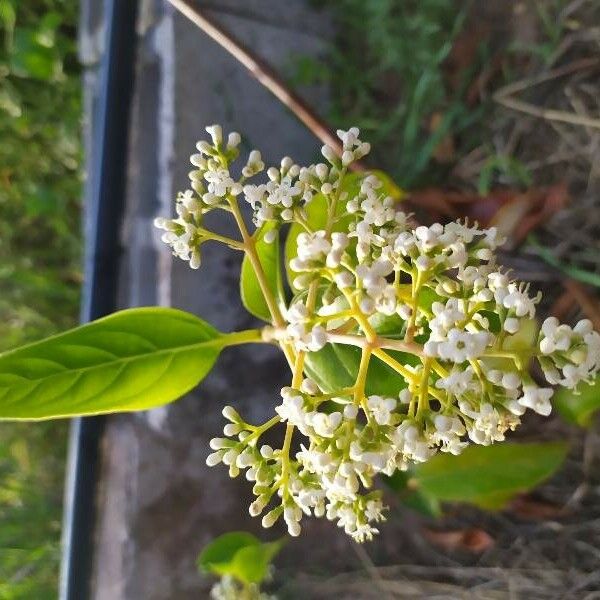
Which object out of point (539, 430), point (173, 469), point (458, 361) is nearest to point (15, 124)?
point (173, 469)

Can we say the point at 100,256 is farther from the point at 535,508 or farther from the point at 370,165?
the point at 535,508

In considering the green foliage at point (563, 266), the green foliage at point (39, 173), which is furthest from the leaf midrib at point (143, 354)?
the green foliage at point (39, 173)

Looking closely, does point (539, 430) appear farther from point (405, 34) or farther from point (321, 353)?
point (405, 34)

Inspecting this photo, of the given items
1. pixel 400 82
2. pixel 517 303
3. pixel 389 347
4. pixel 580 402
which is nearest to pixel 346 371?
pixel 389 347

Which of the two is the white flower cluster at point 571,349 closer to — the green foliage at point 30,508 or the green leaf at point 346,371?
the green leaf at point 346,371

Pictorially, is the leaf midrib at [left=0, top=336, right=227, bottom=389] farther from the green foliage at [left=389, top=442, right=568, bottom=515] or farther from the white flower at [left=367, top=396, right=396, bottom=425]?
the green foliage at [left=389, top=442, right=568, bottom=515]

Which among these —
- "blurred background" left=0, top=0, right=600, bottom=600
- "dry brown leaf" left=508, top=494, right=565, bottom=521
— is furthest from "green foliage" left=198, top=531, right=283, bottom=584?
"dry brown leaf" left=508, top=494, right=565, bottom=521
